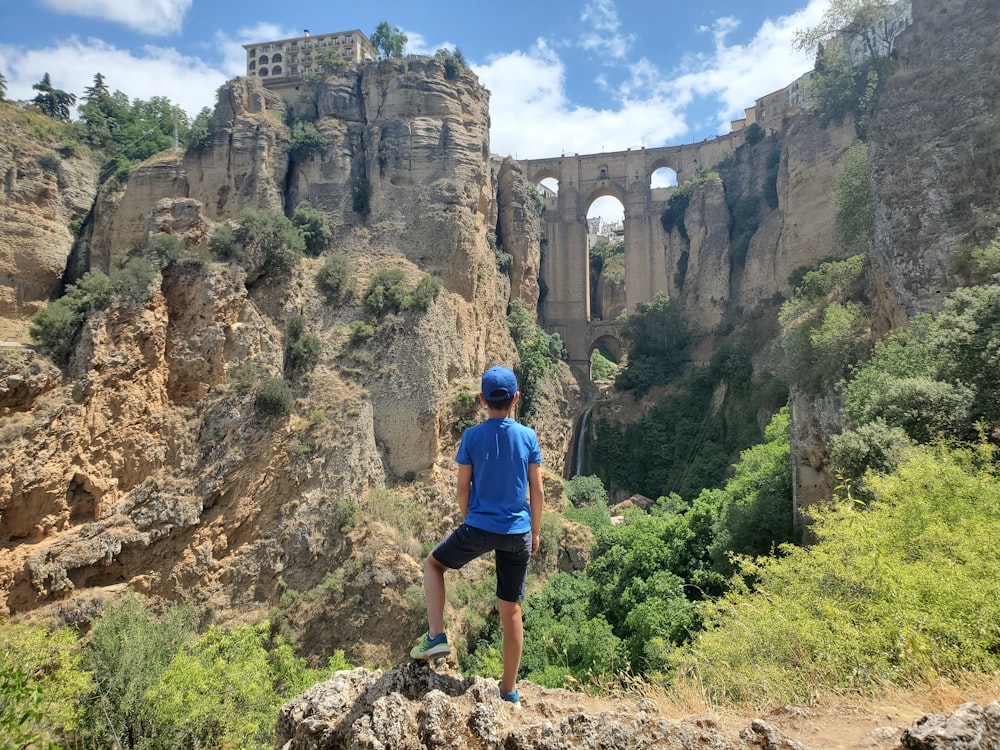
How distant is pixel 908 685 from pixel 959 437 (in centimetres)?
621

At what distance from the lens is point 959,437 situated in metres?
9.15

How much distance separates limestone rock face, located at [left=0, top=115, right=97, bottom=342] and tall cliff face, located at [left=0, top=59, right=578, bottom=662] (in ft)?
3.48

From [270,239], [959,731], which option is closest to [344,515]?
[270,239]

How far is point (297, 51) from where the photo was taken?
200 feet

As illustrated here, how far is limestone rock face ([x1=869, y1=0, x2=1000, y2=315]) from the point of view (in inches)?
557

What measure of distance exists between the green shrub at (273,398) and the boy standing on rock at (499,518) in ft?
51.9

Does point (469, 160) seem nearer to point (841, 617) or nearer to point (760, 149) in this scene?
point (760, 149)

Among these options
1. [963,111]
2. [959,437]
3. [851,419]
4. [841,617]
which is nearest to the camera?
[841,617]

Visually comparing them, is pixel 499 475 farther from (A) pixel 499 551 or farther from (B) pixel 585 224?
(B) pixel 585 224

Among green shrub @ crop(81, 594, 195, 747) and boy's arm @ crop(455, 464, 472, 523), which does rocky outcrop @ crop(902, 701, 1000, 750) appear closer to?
boy's arm @ crop(455, 464, 472, 523)

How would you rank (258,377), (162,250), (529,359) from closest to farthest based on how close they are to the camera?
(162,250), (258,377), (529,359)

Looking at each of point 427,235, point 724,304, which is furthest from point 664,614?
point 724,304

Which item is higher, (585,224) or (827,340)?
(585,224)

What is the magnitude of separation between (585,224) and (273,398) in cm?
3152
